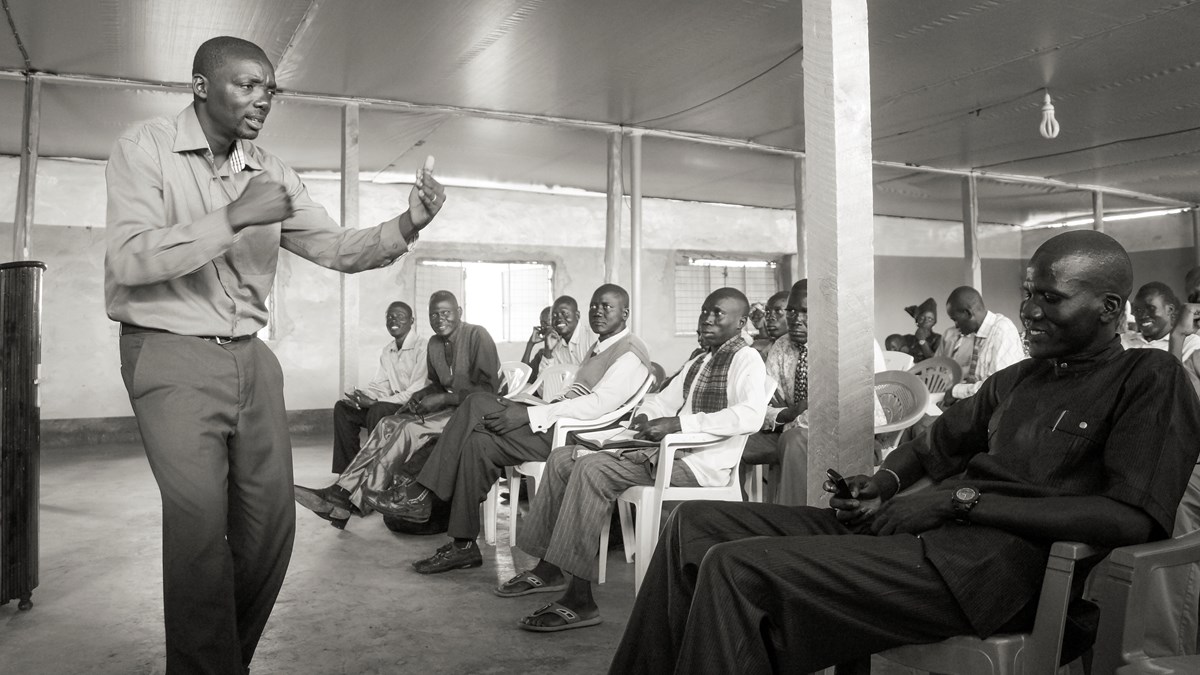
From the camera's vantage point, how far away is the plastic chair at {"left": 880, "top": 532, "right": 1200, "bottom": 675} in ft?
5.27

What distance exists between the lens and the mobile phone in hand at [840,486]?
1.94m

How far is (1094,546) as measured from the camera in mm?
1636

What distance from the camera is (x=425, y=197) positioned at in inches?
83.0

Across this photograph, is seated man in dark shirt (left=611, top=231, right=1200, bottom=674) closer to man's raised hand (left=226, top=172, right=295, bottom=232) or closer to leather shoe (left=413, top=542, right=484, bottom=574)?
man's raised hand (left=226, top=172, right=295, bottom=232)

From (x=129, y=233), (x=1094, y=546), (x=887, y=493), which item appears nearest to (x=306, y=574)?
(x=129, y=233)

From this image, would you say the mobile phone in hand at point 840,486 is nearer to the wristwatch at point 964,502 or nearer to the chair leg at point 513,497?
the wristwatch at point 964,502

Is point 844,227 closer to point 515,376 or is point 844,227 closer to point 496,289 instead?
point 515,376

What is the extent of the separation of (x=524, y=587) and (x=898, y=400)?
78.7 inches

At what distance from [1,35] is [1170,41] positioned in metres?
7.14

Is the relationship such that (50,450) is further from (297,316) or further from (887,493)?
(887,493)

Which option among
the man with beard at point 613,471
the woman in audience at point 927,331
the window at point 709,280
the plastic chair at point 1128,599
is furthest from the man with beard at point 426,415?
the window at point 709,280

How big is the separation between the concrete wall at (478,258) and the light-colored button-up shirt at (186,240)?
292 inches

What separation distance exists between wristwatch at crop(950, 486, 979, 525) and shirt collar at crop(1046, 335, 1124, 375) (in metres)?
0.38

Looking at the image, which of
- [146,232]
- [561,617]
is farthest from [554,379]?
[146,232]
